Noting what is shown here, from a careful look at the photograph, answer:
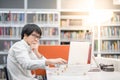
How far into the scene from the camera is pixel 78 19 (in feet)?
20.1

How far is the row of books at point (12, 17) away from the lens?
5.88 meters

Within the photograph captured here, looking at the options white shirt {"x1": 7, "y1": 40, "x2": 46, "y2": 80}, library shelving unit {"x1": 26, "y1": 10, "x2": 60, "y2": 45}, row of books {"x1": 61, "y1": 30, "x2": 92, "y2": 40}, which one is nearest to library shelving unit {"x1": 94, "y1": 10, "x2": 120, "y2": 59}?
row of books {"x1": 61, "y1": 30, "x2": 92, "y2": 40}

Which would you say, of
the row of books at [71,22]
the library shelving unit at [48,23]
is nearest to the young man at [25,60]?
the library shelving unit at [48,23]

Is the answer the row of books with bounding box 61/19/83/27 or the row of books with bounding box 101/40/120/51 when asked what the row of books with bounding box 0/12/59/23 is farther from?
the row of books with bounding box 101/40/120/51

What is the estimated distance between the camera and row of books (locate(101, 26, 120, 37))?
20.0 feet

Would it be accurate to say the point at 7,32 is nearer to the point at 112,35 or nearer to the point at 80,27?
the point at 80,27

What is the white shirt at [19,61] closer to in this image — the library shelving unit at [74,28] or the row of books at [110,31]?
the library shelving unit at [74,28]

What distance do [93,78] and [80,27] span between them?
3.86 meters

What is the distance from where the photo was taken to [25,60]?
2.16 m

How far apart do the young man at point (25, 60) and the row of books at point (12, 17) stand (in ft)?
11.3

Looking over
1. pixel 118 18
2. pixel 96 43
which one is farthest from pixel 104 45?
pixel 118 18

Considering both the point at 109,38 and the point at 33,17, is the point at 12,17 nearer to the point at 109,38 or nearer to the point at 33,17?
the point at 33,17

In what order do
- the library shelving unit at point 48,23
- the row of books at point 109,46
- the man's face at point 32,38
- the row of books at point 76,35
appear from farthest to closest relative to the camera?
the row of books at point 109,46
the row of books at point 76,35
the library shelving unit at point 48,23
the man's face at point 32,38

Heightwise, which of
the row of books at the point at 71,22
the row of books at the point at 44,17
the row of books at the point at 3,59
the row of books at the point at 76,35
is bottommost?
the row of books at the point at 3,59
